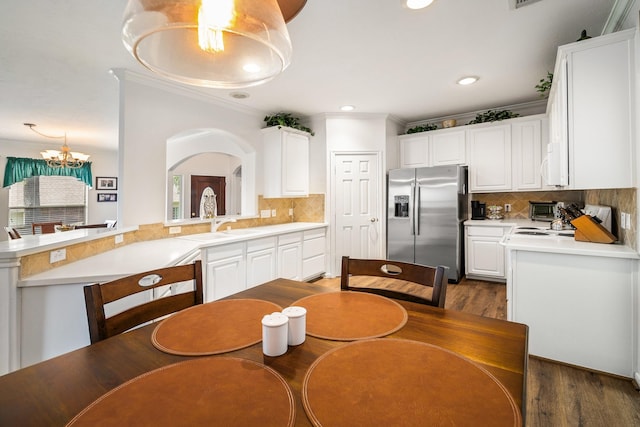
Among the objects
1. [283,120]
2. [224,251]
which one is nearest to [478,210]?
[283,120]

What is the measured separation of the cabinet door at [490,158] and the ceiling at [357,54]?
372 mm

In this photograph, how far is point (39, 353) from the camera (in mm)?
1641

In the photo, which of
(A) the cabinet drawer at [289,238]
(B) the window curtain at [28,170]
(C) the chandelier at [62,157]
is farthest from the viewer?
(B) the window curtain at [28,170]

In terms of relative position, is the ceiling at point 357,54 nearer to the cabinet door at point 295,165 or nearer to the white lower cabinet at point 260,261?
the cabinet door at point 295,165

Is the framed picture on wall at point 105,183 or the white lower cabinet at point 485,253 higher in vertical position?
the framed picture on wall at point 105,183

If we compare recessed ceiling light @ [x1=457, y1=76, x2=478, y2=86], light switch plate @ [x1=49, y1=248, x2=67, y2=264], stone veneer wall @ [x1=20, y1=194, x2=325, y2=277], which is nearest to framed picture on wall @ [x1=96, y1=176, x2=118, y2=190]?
stone veneer wall @ [x1=20, y1=194, x2=325, y2=277]

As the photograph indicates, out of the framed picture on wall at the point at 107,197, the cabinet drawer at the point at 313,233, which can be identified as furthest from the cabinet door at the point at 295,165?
the framed picture on wall at the point at 107,197

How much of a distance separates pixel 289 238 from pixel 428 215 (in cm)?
190

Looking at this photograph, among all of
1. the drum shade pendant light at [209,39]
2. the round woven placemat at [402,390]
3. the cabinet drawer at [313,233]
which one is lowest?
the round woven placemat at [402,390]

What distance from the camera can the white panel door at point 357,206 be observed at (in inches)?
171

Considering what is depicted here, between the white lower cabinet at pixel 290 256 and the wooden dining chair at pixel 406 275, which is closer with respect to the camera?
the wooden dining chair at pixel 406 275

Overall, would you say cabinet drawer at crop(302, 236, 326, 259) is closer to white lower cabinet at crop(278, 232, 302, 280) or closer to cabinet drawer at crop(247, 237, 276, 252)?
white lower cabinet at crop(278, 232, 302, 280)

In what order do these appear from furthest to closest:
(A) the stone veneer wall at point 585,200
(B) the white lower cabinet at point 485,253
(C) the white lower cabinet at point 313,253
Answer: (C) the white lower cabinet at point 313,253, (B) the white lower cabinet at point 485,253, (A) the stone veneer wall at point 585,200

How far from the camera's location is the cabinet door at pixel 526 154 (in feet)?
12.3
